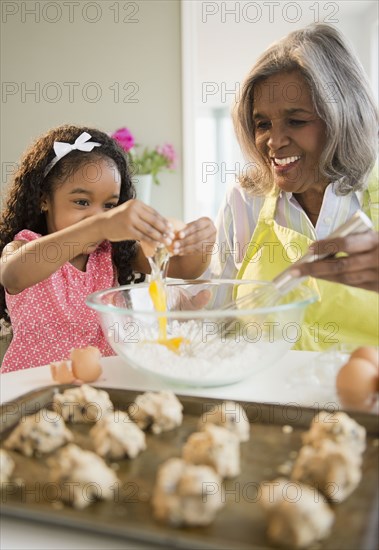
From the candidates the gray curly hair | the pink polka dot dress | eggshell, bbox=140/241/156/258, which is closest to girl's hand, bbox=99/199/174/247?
eggshell, bbox=140/241/156/258

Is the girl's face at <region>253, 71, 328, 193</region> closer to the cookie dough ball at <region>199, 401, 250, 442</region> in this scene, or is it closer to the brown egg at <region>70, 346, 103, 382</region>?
the brown egg at <region>70, 346, 103, 382</region>

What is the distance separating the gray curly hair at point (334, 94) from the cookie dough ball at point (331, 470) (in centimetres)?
108

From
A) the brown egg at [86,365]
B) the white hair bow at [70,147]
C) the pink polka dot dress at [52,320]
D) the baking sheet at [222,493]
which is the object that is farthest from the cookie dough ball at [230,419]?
the white hair bow at [70,147]

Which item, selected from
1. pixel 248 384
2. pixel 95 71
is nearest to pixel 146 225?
pixel 248 384

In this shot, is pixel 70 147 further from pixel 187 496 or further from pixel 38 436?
pixel 187 496

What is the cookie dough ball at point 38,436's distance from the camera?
702 millimetres

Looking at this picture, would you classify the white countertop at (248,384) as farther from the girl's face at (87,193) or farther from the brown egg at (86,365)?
the girl's face at (87,193)

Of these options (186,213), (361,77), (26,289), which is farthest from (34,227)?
(186,213)

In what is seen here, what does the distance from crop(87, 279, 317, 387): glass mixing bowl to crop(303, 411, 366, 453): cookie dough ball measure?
0.77ft

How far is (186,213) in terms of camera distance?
321cm

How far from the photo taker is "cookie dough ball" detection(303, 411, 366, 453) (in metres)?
0.68

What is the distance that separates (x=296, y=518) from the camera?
51cm

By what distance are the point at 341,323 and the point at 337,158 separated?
1.44 ft

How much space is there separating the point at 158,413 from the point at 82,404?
0.37 feet
